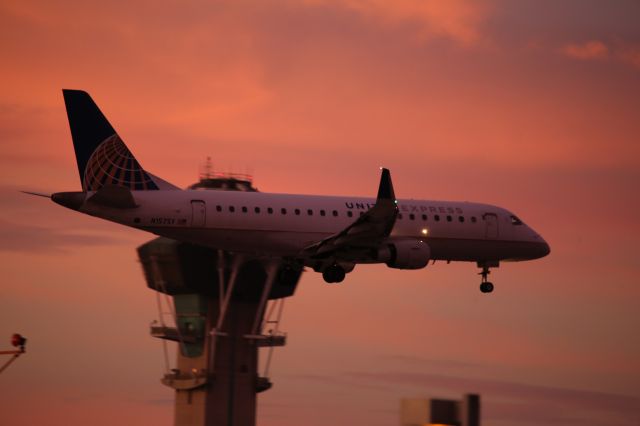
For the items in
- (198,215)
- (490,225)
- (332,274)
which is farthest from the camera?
(490,225)

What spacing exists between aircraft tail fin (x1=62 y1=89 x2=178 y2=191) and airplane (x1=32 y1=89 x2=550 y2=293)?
4 centimetres

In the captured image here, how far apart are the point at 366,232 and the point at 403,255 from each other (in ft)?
7.57

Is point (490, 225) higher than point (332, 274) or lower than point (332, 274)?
higher

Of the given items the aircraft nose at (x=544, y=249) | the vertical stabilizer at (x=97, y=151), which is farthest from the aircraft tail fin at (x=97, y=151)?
the aircraft nose at (x=544, y=249)

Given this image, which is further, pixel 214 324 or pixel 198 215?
pixel 214 324

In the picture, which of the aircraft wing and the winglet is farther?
the aircraft wing

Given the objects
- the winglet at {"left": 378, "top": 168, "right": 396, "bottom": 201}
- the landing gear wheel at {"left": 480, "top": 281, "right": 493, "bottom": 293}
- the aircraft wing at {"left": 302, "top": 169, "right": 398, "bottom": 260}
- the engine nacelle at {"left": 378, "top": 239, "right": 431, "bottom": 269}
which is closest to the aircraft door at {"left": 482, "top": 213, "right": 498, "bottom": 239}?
the landing gear wheel at {"left": 480, "top": 281, "right": 493, "bottom": 293}

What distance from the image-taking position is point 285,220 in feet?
177

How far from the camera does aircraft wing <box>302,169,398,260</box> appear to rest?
51.8 m

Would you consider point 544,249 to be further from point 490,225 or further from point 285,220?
point 285,220

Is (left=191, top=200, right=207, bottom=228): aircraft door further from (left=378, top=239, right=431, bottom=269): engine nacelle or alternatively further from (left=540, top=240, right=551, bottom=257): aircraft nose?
(left=540, top=240, right=551, bottom=257): aircraft nose

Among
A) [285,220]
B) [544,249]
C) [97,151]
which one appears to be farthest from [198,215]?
[544,249]

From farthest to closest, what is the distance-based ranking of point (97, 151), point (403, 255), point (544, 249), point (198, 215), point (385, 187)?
point (544, 249), point (403, 255), point (198, 215), point (97, 151), point (385, 187)

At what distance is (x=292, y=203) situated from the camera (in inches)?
2146
